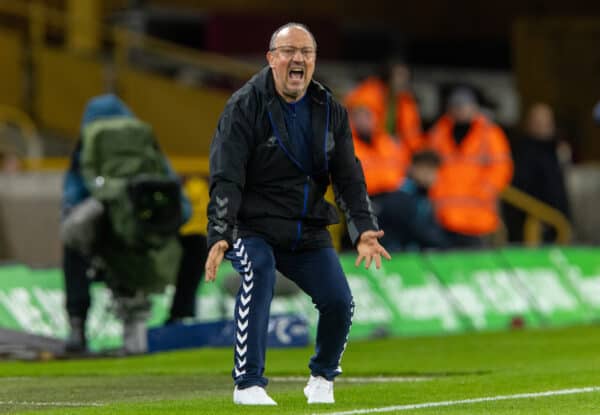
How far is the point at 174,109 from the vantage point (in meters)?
27.6

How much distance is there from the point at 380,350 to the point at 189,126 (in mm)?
10385

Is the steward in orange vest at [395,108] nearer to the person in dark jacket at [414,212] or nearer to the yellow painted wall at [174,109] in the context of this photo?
the person in dark jacket at [414,212]

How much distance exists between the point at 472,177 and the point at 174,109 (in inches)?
242

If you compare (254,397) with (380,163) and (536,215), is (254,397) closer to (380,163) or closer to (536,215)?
(380,163)

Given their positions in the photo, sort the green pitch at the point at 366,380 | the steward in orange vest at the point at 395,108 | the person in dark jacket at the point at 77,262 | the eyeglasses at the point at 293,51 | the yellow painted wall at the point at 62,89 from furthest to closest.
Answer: the yellow painted wall at the point at 62,89 < the steward in orange vest at the point at 395,108 < the person in dark jacket at the point at 77,262 < the green pitch at the point at 366,380 < the eyeglasses at the point at 293,51

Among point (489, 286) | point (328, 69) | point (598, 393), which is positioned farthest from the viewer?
point (328, 69)

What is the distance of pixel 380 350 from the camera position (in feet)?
58.1

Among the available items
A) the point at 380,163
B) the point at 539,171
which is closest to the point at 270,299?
the point at 380,163

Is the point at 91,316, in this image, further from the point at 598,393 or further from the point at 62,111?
the point at 62,111

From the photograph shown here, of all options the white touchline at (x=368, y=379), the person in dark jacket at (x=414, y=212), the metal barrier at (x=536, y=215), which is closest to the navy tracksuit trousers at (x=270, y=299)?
the white touchline at (x=368, y=379)

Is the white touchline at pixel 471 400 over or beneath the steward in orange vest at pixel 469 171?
over

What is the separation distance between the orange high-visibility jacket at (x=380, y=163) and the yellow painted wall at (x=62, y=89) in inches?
233

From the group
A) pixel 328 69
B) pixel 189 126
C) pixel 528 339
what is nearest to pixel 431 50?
pixel 328 69

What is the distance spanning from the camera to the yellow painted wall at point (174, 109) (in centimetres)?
2705
